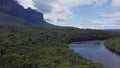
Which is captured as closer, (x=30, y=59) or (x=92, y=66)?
(x=92, y=66)

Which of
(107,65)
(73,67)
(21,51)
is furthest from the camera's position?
(21,51)

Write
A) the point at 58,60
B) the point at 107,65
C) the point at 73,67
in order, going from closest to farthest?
the point at 73,67 → the point at 58,60 → the point at 107,65

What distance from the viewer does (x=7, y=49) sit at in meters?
121

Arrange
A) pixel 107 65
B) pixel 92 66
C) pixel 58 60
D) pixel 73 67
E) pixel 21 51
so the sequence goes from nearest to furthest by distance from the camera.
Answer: pixel 73 67 → pixel 92 66 → pixel 58 60 → pixel 107 65 → pixel 21 51

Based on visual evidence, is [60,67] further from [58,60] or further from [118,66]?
[118,66]

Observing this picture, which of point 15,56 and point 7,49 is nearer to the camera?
point 15,56

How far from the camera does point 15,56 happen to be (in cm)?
10431

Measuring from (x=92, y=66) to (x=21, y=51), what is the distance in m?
40.2

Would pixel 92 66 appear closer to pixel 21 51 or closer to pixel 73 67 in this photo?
pixel 73 67

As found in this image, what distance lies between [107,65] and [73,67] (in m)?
27.8

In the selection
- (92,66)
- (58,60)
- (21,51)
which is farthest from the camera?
(21,51)

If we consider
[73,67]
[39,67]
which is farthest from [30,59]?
[73,67]

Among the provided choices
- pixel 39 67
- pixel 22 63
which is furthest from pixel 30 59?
pixel 39 67

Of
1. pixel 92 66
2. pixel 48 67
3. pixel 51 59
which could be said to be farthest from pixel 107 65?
pixel 48 67
